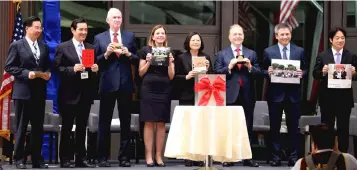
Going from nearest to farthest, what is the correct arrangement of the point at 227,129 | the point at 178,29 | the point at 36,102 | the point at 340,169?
the point at 340,169
the point at 227,129
the point at 36,102
the point at 178,29

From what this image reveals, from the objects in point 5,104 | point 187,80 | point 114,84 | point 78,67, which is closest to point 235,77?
point 187,80

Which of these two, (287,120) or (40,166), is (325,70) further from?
(40,166)

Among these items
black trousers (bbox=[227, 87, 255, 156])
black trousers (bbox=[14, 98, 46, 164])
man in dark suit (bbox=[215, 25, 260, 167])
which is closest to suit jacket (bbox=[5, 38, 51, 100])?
black trousers (bbox=[14, 98, 46, 164])

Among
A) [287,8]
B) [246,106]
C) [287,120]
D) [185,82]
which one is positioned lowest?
[287,120]

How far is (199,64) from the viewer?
11359 millimetres

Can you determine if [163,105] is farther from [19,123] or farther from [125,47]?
[19,123]

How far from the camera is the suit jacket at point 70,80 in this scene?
37.4ft

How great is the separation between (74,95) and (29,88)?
664 millimetres

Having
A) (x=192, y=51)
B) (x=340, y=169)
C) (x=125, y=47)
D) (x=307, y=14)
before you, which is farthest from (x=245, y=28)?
(x=340, y=169)

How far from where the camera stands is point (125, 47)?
11.5m

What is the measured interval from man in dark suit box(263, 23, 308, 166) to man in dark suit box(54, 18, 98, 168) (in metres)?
2.77

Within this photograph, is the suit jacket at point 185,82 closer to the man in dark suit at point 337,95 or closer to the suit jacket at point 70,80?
the suit jacket at point 70,80

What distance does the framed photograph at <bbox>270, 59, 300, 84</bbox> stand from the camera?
1195 cm

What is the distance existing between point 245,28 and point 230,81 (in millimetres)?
2708
